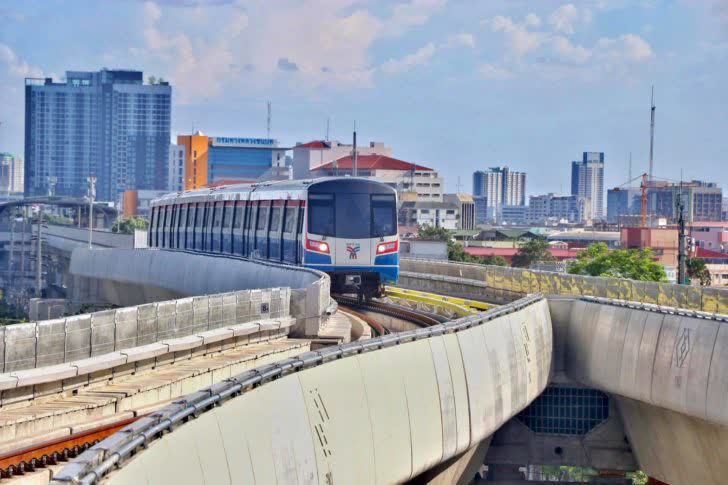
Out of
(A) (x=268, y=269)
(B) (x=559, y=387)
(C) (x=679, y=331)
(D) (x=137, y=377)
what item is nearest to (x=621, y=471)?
(B) (x=559, y=387)

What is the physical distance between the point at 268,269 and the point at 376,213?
5770mm

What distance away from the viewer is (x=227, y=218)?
47.1 m

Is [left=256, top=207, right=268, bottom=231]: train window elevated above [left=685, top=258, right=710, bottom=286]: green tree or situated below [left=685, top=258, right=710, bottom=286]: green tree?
above

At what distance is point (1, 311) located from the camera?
7512 cm

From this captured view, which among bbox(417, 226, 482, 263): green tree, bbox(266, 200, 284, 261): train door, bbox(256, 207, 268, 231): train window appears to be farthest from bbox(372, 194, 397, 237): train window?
bbox(417, 226, 482, 263): green tree

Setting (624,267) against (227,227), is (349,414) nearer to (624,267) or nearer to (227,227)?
(227,227)

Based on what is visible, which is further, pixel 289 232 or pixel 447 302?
pixel 447 302

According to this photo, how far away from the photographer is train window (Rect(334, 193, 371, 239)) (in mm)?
38219

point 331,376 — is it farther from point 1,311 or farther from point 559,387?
point 1,311

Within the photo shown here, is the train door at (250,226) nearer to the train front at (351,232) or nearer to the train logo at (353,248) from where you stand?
the train front at (351,232)

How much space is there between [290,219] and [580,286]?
869 cm

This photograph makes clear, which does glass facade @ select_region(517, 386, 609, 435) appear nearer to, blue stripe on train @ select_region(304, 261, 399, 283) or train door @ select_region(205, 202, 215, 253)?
blue stripe on train @ select_region(304, 261, 399, 283)

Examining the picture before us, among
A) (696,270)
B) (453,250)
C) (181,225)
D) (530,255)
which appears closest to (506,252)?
(530,255)

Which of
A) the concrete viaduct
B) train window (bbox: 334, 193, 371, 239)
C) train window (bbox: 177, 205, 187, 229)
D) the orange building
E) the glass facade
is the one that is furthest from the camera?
the orange building
